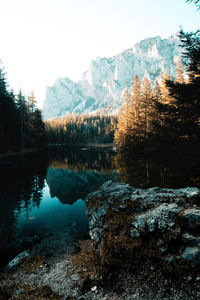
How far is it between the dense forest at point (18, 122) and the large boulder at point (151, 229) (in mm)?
39768

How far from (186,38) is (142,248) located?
10.5 m

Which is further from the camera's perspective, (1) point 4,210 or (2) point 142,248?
(1) point 4,210

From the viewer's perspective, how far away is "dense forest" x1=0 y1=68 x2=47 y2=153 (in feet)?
128

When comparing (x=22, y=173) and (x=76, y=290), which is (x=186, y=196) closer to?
(x=76, y=290)

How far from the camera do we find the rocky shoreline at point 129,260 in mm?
4676

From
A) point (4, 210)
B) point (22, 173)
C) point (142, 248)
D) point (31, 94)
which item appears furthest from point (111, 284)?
point (31, 94)

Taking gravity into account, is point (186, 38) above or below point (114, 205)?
above

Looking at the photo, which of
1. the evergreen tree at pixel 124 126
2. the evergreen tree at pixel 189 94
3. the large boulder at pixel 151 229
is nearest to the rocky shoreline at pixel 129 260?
the large boulder at pixel 151 229

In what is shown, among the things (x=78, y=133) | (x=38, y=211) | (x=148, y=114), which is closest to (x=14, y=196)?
(x=38, y=211)

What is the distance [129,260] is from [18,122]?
158ft

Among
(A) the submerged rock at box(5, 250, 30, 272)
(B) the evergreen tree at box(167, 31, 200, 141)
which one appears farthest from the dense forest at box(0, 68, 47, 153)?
(B) the evergreen tree at box(167, 31, 200, 141)

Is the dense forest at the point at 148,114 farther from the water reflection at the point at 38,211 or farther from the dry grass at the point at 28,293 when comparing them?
the dry grass at the point at 28,293

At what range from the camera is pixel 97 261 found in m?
6.37

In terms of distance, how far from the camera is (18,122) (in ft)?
147
